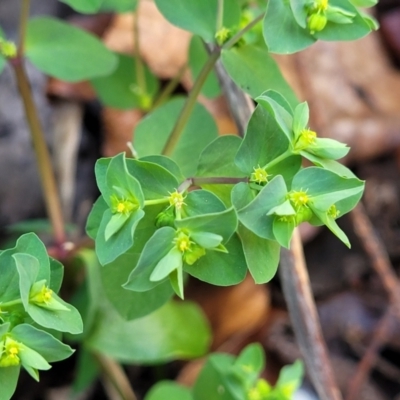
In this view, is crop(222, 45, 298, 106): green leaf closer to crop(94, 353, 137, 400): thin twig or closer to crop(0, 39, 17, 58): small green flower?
crop(0, 39, 17, 58): small green flower

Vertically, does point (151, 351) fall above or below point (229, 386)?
below

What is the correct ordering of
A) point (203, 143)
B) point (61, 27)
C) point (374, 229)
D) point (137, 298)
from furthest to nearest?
point (374, 229) < point (61, 27) < point (203, 143) < point (137, 298)

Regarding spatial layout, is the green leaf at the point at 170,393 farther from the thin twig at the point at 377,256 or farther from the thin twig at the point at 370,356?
the thin twig at the point at 377,256

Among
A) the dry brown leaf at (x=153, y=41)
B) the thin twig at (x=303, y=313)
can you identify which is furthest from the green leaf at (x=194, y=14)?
the dry brown leaf at (x=153, y=41)

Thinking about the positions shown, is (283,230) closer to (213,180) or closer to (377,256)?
(213,180)

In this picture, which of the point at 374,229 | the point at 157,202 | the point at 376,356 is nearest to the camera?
the point at 157,202

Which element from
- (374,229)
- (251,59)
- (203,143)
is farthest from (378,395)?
(251,59)

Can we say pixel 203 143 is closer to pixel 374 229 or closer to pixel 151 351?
pixel 151 351
